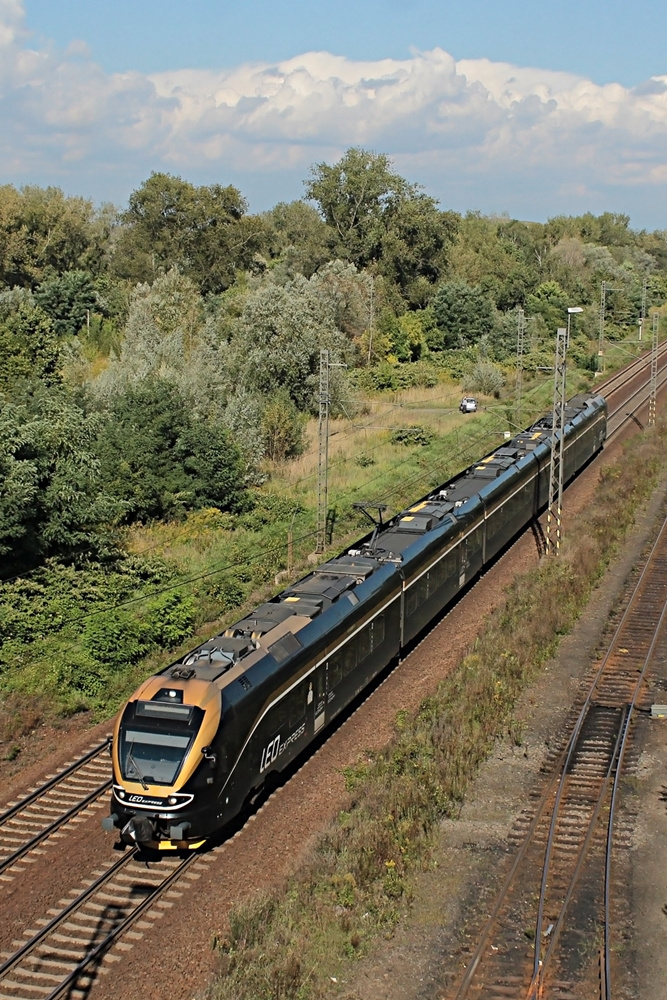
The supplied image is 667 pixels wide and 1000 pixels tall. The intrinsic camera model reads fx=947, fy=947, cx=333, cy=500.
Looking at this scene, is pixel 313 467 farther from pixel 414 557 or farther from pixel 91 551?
pixel 414 557

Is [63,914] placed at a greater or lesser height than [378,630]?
lesser

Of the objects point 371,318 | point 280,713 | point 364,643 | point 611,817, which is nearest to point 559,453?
point 364,643

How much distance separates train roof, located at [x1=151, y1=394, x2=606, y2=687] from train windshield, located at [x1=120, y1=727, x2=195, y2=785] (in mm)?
1120

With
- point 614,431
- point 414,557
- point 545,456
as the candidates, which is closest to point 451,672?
point 414,557

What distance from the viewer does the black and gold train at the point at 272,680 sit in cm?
1477

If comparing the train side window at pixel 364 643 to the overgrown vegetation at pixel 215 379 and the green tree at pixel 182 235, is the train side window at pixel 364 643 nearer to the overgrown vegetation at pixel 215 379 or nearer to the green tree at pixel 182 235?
the overgrown vegetation at pixel 215 379

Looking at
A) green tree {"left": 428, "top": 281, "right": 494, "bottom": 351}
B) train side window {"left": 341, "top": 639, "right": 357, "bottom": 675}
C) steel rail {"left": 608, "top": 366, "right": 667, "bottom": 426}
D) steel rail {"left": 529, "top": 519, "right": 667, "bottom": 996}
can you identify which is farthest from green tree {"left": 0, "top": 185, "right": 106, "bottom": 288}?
train side window {"left": 341, "top": 639, "right": 357, "bottom": 675}

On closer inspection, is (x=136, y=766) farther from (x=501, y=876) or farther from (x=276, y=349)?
(x=276, y=349)

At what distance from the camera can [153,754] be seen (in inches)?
588

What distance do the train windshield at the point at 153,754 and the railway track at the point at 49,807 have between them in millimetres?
2959

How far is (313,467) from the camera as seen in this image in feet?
155

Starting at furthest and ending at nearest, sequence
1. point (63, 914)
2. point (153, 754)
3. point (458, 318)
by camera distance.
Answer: point (458, 318) < point (153, 754) < point (63, 914)

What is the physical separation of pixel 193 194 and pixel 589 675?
76408 millimetres

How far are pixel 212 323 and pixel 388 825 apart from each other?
158 feet
